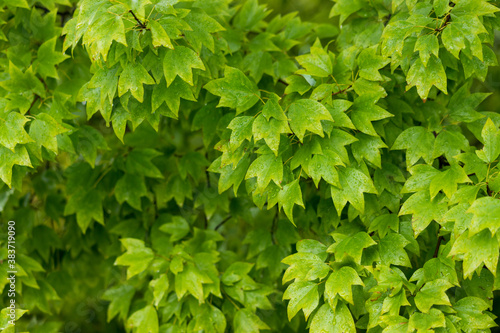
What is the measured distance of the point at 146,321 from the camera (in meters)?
1.99

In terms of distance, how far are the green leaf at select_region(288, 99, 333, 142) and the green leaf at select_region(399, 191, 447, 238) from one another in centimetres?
37

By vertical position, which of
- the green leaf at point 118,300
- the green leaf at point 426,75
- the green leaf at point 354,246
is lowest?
the green leaf at point 118,300

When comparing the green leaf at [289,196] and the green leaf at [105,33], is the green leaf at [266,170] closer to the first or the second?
the green leaf at [289,196]

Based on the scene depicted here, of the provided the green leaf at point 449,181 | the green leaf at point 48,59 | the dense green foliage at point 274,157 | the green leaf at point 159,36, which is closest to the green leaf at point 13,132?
the dense green foliage at point 274,157

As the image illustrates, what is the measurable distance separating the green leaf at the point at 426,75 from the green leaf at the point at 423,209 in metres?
0.33

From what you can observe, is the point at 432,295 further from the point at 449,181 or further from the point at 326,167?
the point at 326,167

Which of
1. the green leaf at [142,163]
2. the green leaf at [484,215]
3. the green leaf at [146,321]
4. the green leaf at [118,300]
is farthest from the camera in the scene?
the green leaf at [118,300]

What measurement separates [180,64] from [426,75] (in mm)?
800

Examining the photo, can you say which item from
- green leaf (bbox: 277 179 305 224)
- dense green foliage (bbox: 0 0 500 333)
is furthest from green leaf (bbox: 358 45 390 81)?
green leaf (bbox: 277 179 305 224)

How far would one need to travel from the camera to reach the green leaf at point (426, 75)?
1563 mm

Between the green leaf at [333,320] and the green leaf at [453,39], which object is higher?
the green leaf at [453,39]

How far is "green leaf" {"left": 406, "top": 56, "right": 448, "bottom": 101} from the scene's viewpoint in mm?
1563

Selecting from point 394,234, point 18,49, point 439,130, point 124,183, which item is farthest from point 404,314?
point 18,49

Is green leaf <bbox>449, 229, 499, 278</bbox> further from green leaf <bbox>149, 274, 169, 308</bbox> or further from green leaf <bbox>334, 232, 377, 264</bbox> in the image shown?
green leaf <bbox>149, 274, 169, 308</bbox>
